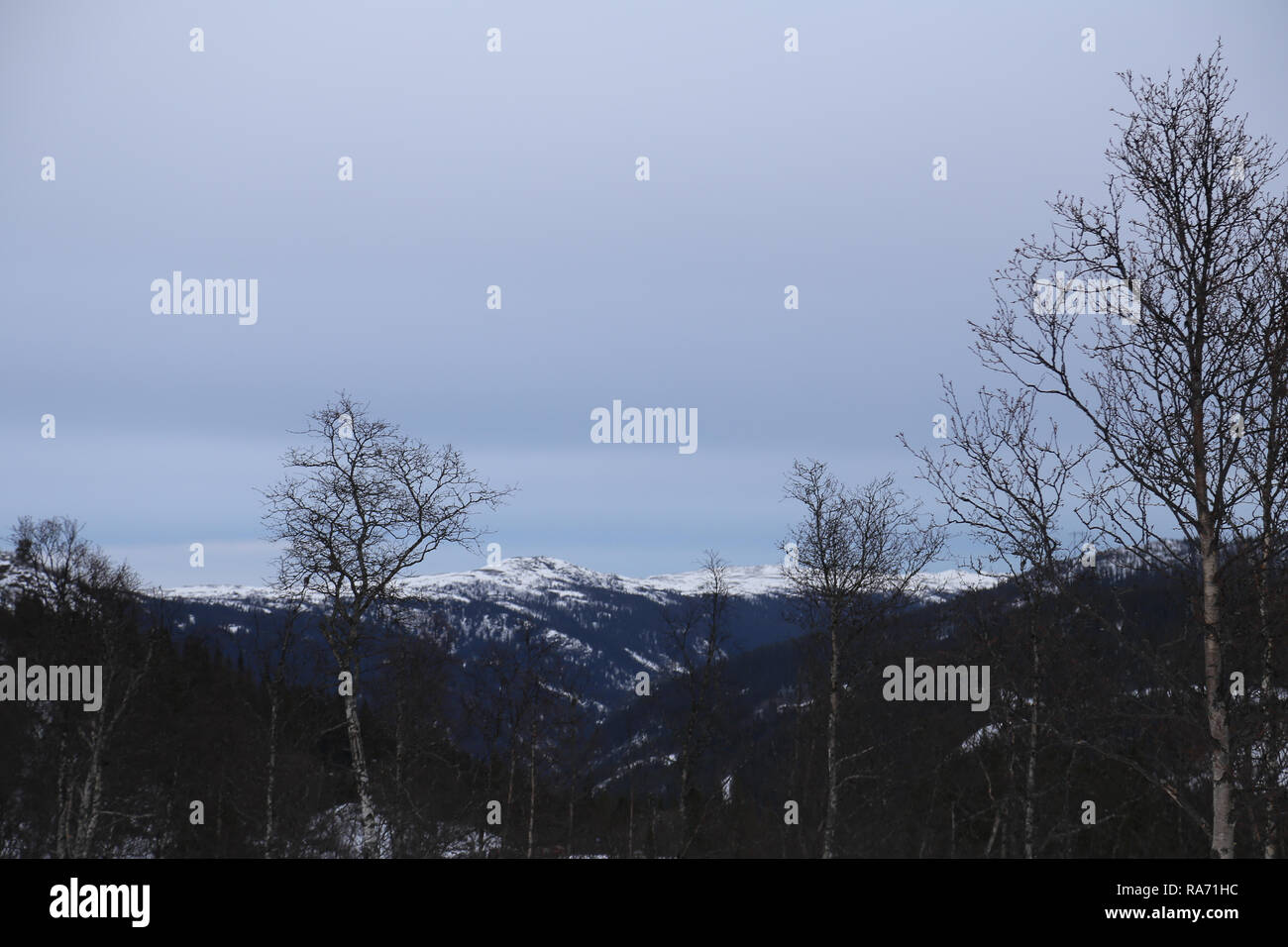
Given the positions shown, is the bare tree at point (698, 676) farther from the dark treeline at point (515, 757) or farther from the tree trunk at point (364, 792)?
the tree trunk at point (364, 792)

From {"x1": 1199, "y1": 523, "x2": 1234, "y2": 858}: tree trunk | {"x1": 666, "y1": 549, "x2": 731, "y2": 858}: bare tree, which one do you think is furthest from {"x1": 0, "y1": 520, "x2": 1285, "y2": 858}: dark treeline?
{"x1": 1199, "y1": 523, "x2": 1234, "y2": 858}: tree trunk

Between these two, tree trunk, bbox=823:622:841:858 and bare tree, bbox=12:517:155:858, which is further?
bare tree, bbox=12:517:155:858

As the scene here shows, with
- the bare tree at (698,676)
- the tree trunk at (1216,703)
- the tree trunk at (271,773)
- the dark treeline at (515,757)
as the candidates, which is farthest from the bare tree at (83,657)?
the tree trunk at (1216,703)

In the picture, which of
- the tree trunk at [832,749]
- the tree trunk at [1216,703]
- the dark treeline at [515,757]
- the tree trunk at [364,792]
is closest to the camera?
the tree trunk at [1216,703]

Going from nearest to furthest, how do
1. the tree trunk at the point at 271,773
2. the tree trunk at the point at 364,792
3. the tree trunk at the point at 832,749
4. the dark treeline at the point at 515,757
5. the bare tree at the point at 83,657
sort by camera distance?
the tree trunk at the point at 364,792, the tree trunk at the point at 832,749, the dark treeline at the point at 515,757, the tree trunk at the point at 271,773, the bare tree at the point at 83,657

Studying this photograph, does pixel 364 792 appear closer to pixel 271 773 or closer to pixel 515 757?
pixel 271 773

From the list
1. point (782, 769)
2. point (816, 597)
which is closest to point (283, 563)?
point (816, 597)

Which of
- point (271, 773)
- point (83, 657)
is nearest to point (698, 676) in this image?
point (271, 773)

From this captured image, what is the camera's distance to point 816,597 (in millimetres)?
26984

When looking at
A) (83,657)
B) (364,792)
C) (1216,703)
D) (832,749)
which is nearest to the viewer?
(1216,703)

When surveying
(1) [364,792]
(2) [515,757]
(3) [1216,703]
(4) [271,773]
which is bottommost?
(2) [515,757]

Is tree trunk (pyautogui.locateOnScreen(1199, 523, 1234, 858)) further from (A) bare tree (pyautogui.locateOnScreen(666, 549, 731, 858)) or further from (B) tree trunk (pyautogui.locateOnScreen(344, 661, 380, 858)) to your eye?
(A) bare tree (pyautogui.locateOnScreen(666, 549, 731, 858))
